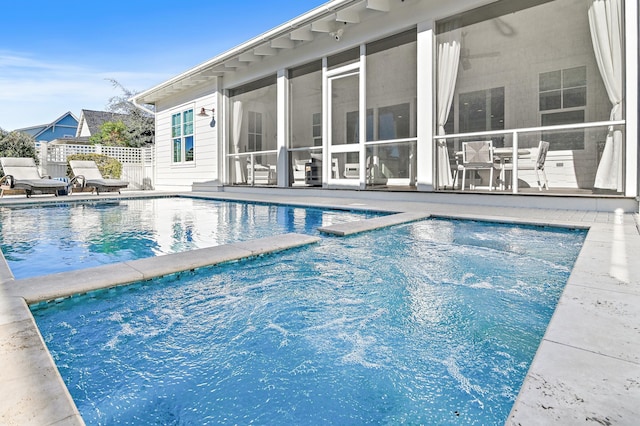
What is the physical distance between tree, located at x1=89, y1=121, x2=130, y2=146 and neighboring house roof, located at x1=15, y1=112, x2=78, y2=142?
10383 millimetres

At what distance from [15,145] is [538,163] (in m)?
16.4

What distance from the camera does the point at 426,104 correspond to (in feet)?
20.9

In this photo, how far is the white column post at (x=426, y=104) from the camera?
247 inches

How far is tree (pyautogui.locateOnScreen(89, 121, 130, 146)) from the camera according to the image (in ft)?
70.7

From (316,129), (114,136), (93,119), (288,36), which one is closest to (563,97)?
(316,129)

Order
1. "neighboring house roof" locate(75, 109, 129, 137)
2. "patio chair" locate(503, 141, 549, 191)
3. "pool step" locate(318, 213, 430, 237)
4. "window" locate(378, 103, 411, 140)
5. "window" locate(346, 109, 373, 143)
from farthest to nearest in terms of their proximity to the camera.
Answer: "neighboring house roof" locate(75, 109, 129, 137) < "window" locate(378, 103, 411, 140) < "window" locate(346, 109, 373, 143) < "patio chair" locate(503, 141, 549, 191) < "pool step" locate(318, 213, 430, 237)

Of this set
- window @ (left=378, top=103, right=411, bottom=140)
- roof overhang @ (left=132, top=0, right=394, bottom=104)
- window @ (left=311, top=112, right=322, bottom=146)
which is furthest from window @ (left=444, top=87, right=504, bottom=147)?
window @ (left=311, top=112, right=322, bottom=146)

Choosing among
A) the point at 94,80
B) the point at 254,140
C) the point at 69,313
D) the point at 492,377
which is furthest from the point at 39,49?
the point at 492,377

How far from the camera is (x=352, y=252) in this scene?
300 centimetres

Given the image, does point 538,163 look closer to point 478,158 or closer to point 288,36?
point 478,158

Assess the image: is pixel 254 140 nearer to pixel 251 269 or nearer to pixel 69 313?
pixel 251 269

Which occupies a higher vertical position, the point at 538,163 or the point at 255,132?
the point at 255,132

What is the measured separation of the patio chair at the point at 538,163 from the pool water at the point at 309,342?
405cm

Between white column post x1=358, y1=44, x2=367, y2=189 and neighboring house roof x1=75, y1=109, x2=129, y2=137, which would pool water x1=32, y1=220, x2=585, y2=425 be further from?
neighboring house roof x1=75, y1=109, x2=129, y2=137
